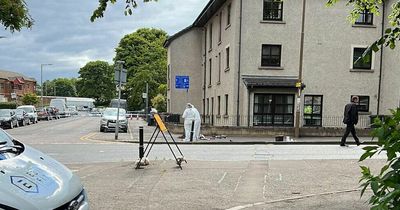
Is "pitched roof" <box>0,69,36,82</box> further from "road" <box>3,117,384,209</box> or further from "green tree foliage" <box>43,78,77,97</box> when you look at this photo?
"road" <box>3,117,384,209</box>

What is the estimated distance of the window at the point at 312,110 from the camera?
86.0 feet

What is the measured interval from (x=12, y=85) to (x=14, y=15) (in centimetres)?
8467

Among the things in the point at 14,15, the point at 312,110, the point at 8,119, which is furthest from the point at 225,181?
the point at 8,119

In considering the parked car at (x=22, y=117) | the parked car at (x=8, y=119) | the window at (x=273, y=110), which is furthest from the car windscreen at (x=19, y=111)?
the window at (x=273, y=110)

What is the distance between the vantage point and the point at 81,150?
15.8 m

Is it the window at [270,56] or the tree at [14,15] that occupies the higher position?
the window at [270,56]

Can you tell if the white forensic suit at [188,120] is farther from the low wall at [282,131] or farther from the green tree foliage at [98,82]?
the green tree foliage at [98,82]

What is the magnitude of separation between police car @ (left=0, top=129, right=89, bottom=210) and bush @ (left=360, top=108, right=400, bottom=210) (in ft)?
6.81

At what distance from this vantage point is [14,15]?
22.6 ft

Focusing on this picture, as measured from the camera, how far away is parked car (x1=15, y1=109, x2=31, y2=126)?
36912mm

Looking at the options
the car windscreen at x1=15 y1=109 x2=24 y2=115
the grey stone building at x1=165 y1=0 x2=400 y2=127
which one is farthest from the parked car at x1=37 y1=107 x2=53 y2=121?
the grey stone building at x1=165 y1=0 x2=400 y2=127

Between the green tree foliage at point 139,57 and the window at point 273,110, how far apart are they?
120 feet

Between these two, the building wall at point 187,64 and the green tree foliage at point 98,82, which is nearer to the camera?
the building wall at point 187,64

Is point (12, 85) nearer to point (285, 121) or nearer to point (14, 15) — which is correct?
point (285, 121)
